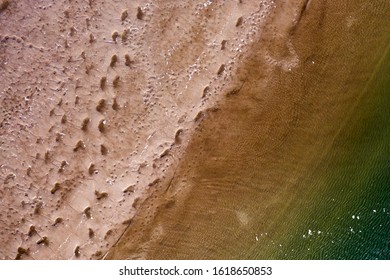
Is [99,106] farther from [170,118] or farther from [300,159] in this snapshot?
[300,159]

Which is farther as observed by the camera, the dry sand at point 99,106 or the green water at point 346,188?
the green water at point 346,188

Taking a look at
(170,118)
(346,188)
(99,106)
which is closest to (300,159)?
(346,188)

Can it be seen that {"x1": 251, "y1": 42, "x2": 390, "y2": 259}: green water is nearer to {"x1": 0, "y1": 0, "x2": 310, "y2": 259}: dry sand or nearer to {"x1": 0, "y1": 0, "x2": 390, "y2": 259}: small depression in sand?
{"x1": 0, "y1": 0, "x2": 390, "y2": 259}: small depression in sand

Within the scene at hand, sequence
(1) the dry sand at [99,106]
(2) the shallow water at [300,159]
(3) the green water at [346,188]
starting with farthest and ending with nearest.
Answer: (3) the green water at [346,188]
(2) the shallow water at [300,159]
(1) the dry sand at [99,106]

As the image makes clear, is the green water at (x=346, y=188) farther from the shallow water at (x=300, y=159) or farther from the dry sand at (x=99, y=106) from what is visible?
the dry sand at (x=99, y=106)

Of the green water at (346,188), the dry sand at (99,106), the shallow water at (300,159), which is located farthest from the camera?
the green water at (346,188)

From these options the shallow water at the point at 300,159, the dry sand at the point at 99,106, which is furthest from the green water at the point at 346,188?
the dry sand at the point at 99,106
